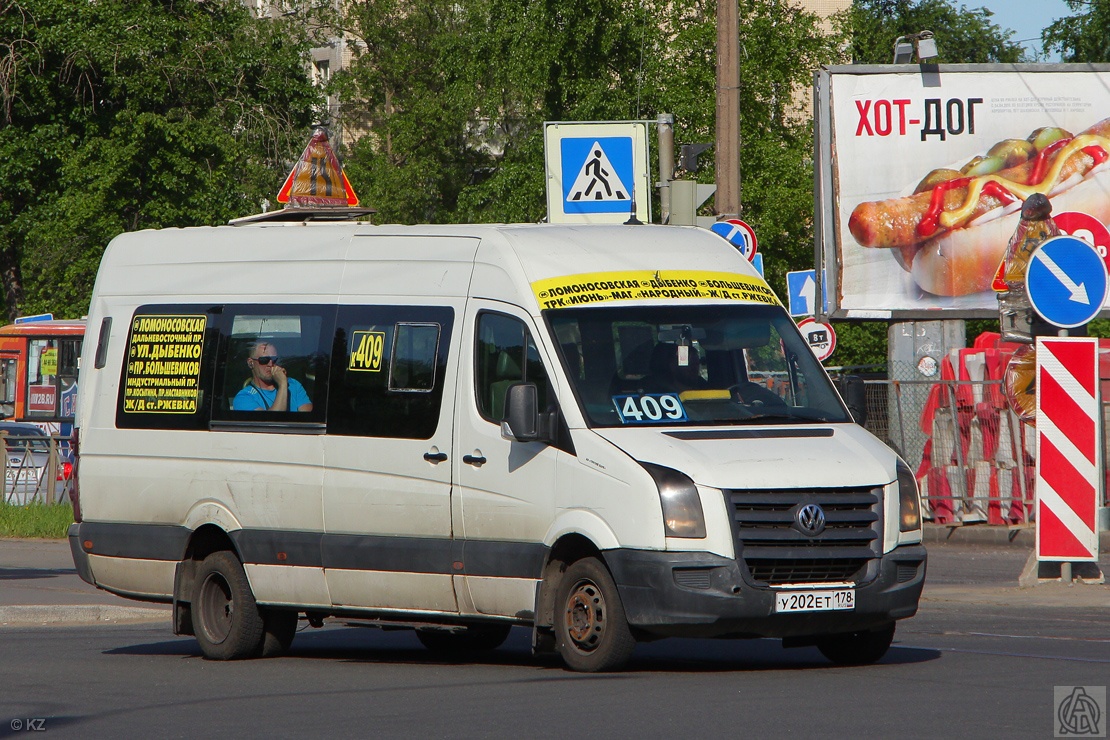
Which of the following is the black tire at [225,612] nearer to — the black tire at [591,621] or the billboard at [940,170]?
the black tire at [591,621]

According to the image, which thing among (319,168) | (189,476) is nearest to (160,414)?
(189,476)

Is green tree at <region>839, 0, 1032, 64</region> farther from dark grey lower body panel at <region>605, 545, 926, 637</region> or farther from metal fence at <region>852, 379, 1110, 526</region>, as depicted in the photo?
dark grey lower body panel at <region>605, 545, 926, 637</region>

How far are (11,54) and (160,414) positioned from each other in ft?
91.6

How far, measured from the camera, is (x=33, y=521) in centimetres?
2359

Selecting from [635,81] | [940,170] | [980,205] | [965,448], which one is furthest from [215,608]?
[635,81]

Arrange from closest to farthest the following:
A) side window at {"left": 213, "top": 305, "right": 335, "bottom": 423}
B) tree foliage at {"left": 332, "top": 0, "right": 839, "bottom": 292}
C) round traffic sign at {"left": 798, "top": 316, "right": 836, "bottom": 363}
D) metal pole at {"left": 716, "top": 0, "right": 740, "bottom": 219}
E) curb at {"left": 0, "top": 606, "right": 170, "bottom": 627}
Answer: side window at {"left": 213, "top": 305, "right": 335, "bottom": 423}, curb at {"left": 0, "top": 606, "right": 170, "bottom": 627}, metal pole at {"left": 716, "top": 0, "right": 740, "bottom": 219}, round traffic sign at {"left": 798, "top": 316, "right": 836, "bottom": 363}, tree foliage at {"left": 332, "top": 0, "right": 839, "bottom": 292}

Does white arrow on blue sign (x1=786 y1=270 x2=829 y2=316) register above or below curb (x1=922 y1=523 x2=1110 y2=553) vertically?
above

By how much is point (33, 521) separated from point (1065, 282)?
14556mm

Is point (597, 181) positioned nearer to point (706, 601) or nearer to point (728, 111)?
point (728, 111)

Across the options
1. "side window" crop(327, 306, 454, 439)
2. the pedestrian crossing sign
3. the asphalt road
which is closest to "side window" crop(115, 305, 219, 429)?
"side window" crop(327, 306, 454, 439)

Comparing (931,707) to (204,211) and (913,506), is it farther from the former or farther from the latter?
(204,211)

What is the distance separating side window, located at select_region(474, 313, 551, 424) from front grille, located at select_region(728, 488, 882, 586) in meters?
1.40

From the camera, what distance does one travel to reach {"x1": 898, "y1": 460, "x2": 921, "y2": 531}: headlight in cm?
935

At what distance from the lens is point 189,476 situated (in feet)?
36.5
